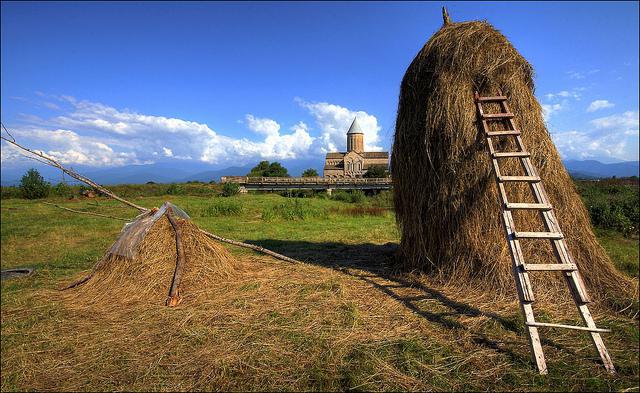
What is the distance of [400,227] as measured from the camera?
7453 millimetres

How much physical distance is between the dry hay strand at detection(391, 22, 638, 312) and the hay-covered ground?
0.50 metres

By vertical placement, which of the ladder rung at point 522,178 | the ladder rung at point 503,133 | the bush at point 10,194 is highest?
the ladder rung at point 503,133

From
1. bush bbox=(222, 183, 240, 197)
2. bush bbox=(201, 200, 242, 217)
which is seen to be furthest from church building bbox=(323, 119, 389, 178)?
bush bbox=(201, 200, 242, 217)

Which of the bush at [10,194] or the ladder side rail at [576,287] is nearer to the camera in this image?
the ladder side rail at [576,287]

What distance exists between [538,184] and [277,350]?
3.77 metres

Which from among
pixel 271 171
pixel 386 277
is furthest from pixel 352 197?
pixel 271 171

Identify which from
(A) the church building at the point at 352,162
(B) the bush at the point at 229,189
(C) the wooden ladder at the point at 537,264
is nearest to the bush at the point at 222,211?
(C) the wooden ladder at the point at 537,264

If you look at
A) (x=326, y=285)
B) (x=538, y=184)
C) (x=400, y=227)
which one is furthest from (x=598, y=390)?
(x=400, y=227)

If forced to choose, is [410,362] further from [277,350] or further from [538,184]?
[538,184]

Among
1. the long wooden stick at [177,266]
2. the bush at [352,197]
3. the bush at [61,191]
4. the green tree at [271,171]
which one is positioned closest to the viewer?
the long wooden stick at [177,266]

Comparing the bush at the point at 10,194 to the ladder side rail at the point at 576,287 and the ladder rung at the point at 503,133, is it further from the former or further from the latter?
the ladder side rail at the point at 576,287

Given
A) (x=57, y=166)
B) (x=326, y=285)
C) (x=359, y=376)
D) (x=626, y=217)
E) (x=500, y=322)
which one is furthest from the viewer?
(x=626, y=217)

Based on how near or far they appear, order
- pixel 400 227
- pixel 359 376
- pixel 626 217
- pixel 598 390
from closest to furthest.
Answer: pixel 598 390
pixel 359 376
pixel 400 227
pixel 626 217

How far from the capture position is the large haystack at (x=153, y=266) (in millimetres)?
5941
